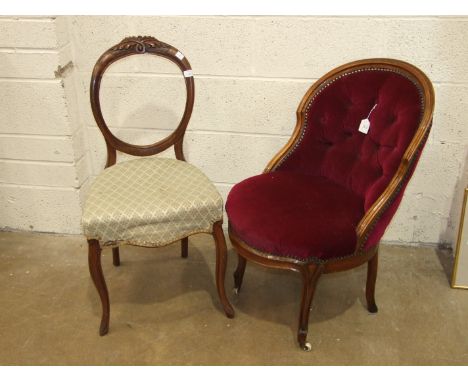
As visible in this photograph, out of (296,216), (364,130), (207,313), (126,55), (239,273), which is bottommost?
(207,313)

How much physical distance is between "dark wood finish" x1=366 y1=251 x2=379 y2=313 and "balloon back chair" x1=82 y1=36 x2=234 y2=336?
0.55 meters

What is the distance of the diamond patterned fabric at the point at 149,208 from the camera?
1753 millimetres

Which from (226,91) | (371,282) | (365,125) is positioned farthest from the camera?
(226,91)

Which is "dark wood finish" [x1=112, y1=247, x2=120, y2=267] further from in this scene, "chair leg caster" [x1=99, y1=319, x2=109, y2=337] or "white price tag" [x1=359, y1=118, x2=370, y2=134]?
"white price tag" [x1=359, y1=118, x2=370, y2=134]

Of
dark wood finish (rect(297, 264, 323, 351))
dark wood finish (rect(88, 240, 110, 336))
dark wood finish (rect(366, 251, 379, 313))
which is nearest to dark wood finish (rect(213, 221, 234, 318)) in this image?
dark wood finish (rect(297, 264, 323, 351))

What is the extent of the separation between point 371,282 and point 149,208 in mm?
910

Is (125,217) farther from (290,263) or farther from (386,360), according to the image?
(386,360)

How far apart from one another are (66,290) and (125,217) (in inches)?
26.2

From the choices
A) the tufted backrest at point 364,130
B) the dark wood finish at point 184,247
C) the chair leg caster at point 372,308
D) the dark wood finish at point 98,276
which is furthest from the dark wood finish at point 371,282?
the dark wood finish at point 98,276

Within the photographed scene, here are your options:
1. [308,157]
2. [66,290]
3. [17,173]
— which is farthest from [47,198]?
[308,157]

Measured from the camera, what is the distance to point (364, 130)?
1907mm

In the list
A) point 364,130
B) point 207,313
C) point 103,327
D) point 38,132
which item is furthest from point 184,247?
point 364,130

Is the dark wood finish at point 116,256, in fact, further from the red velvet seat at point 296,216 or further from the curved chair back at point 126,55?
the red velvet seat at point 296,216

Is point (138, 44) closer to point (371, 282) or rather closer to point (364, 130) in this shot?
point (364, 130)
